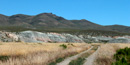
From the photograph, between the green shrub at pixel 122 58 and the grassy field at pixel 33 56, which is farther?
the grassy field at pixel 33 56

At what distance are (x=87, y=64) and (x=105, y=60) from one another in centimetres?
212

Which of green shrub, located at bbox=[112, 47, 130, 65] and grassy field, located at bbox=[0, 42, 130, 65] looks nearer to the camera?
green shrub, located at bbox=[112, 47, 130, 65]

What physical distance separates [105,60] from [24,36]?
74.8m

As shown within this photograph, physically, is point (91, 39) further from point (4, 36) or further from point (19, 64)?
point (19, 64)

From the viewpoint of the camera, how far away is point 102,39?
120 m

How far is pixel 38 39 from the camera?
88.0 meters

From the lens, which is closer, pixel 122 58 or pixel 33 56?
pixel 122 58

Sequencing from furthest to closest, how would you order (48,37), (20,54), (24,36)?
1. (48,37)
2. (24,36)
3. (20,54)

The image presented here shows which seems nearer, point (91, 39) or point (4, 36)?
point (4, 36)

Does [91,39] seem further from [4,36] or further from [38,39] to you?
[4,36]

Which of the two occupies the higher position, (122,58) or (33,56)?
(122,58)

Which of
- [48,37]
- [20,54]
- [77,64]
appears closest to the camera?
[77,64]

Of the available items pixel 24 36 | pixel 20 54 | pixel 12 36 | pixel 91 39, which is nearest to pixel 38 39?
pixel 24 36

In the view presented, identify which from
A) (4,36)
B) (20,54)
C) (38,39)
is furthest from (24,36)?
(20,54)
